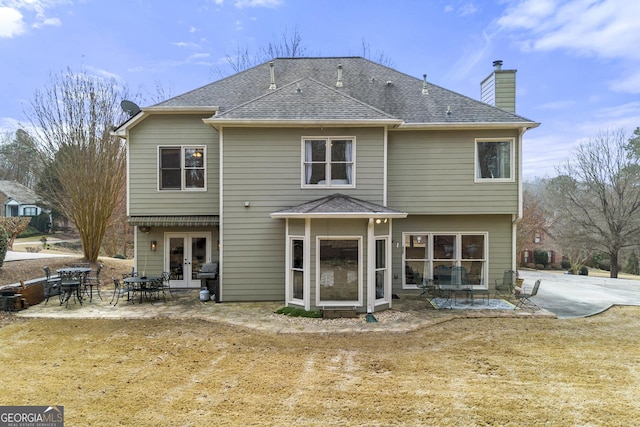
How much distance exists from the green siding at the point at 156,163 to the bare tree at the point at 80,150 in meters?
5.06

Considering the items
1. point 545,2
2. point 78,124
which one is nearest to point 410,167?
point 545,2

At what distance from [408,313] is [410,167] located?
4.48 metres

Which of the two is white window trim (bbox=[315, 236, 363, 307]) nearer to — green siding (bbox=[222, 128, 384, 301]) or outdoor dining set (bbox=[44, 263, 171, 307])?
green siding (bbox=[222, 128, 384, 301])

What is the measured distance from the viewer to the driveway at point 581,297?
910 centimetres

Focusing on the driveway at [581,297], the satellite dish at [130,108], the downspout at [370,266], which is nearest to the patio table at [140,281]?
the satellite dish at [130,108]

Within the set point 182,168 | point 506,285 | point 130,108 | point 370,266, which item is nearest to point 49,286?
point 182,168

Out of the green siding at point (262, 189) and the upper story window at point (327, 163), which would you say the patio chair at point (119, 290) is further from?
the upper story window at point (327, 163)

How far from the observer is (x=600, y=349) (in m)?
6.33

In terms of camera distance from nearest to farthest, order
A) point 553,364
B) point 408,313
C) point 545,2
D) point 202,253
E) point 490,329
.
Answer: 1. point 553,364
2. point 490,329
3. point 408,313
4. point 202,253
5. point 545,2

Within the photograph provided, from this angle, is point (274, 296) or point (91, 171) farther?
point (91, 171)

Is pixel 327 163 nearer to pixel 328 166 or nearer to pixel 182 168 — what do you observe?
pixel 328 166

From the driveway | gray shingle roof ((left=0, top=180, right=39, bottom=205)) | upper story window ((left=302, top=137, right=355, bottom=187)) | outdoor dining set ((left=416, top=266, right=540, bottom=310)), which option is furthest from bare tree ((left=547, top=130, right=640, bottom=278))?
gray shingle roof ((left=0, top=180, right=39, bottom=205))

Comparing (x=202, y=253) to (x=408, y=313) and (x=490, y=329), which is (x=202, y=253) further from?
(x=490, y=329)

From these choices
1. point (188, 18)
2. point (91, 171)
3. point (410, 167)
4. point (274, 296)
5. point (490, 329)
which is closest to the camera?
point (490, 329)
